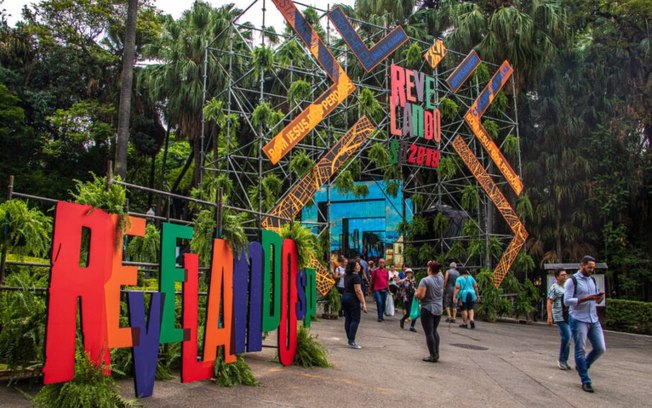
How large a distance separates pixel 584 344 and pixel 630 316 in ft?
40.0

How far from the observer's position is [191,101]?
987 inches

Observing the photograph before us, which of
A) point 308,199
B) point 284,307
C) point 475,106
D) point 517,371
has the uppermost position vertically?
point 475,106

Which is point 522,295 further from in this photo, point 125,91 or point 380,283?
point 125,91

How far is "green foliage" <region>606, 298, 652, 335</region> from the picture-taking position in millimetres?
17984

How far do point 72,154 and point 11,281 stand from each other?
27835 mm

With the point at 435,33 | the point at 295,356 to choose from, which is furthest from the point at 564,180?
the point at 295,356

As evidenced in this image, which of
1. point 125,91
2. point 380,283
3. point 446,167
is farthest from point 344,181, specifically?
point 125,91

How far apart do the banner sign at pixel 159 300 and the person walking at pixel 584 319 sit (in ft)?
12.6

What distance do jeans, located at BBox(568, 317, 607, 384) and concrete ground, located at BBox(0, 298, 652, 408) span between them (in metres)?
0.29

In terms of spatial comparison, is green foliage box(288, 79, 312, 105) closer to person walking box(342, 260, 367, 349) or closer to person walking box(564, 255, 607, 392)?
person walking box(342, 260, 367, 349)

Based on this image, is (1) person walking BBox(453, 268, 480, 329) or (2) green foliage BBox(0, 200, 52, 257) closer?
(2) green foliage BBox(0, 200, 52, 257)

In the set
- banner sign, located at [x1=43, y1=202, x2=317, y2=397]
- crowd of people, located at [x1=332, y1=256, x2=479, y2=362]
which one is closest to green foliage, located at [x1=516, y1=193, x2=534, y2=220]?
crowd of people, located at [x1=332, y1=256, x2=479, y2=362]

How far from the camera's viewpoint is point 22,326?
5.66 metres

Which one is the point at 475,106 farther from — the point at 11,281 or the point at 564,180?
the point at 11,281
